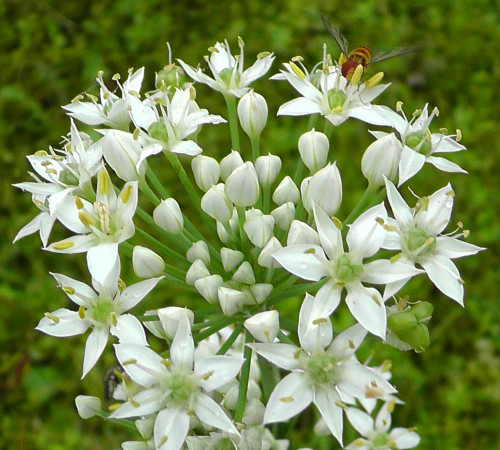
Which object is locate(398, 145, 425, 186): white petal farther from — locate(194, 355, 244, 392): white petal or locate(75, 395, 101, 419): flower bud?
locate(75, 395, 101, 419): flower bud

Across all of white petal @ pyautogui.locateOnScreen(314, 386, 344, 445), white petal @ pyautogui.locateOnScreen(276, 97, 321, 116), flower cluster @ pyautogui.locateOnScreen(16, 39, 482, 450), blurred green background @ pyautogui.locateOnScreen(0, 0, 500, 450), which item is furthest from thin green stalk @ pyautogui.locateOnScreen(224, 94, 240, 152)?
blurred green background @ pyautogui.locateOnScreen(0, 0, 500, 450)

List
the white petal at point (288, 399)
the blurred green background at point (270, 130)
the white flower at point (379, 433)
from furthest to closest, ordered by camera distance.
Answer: the blurred green background at point (270, 130)
the white flower at point (379, 433)
the white petal at point (288, 399)

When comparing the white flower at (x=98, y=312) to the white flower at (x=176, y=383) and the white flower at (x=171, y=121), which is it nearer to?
the white flower at (x=176, y=383)

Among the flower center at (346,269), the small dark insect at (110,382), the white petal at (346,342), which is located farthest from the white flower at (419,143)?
the small dark insect at (110,382)

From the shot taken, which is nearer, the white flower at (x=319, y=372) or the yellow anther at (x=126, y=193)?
the white flower at (x=319, y=372)

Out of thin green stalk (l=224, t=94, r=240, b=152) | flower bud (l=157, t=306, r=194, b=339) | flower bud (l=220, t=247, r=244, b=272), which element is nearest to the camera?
flower bud (l=157, t=306, r=194, b=339)
